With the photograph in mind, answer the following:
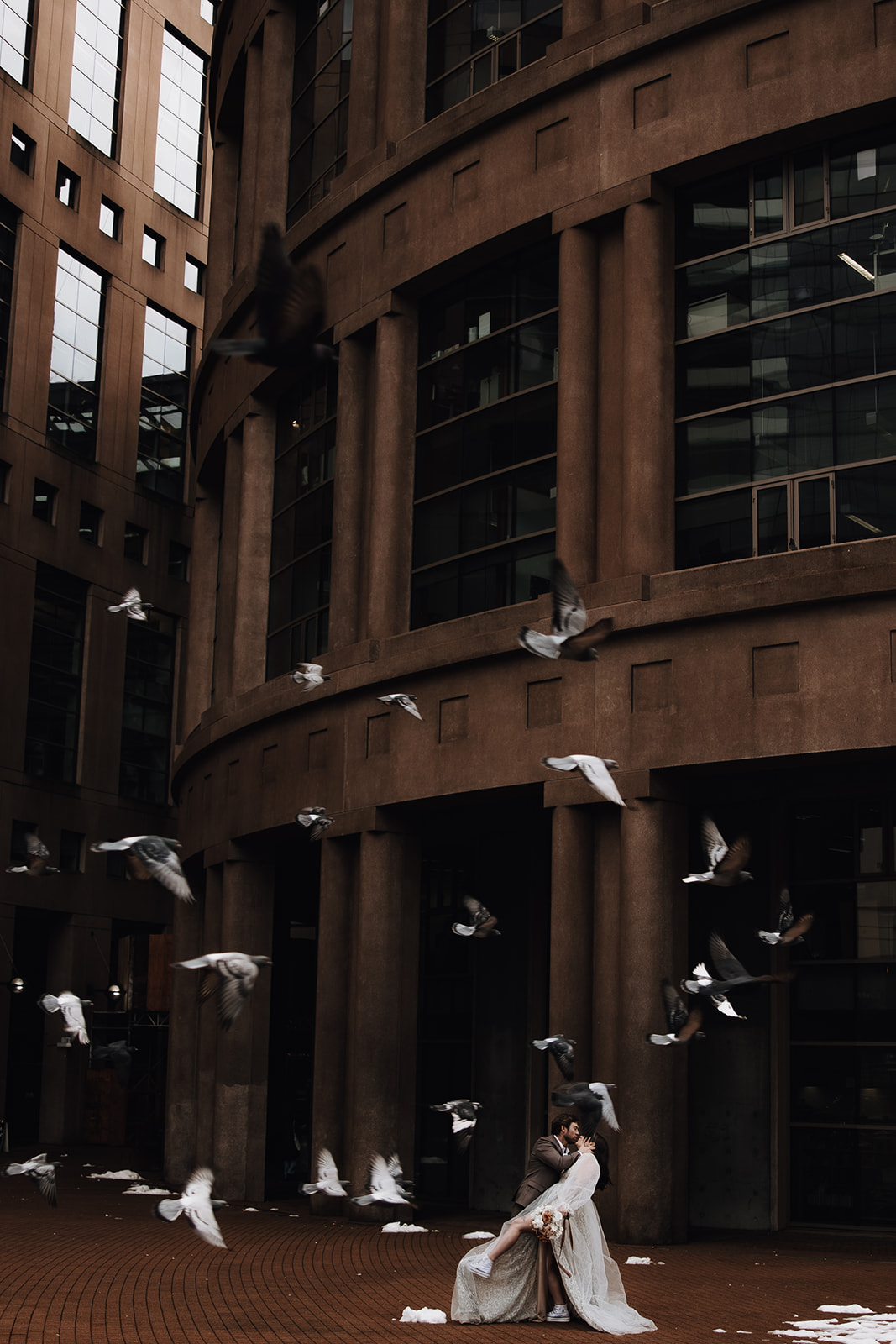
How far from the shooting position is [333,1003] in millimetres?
23297

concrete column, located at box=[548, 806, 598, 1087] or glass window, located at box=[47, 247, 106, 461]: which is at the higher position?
glass window, located at box=[47, 247, 106, 461]

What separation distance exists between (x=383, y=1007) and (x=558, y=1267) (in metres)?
9.66

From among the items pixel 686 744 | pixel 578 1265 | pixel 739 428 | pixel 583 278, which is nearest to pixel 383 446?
pixel 583 278

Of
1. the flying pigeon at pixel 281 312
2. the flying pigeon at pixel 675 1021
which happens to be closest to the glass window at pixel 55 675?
the flying pigeon at pixel 675 1021

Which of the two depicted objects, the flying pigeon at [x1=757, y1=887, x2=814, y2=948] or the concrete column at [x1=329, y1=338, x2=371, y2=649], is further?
the concrete column at [x1=329, y1=338, x2=371, y2=649]

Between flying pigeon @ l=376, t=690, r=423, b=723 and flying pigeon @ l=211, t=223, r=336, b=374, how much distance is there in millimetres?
10248

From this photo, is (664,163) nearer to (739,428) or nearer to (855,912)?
(739,428)

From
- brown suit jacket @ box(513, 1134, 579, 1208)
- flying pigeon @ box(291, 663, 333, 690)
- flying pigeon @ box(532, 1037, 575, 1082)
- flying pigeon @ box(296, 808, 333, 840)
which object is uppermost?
flying pigeon @ box(291, 663, 333, 690)

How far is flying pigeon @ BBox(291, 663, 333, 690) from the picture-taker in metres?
20.1

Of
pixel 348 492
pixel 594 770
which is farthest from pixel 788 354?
pixel 348 492

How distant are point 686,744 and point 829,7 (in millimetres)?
9201

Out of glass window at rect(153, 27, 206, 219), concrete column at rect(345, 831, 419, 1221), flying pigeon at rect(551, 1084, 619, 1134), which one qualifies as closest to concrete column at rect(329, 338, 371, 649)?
concrete column at rect(345, 831, 419, 1221)

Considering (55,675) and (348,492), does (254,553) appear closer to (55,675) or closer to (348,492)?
(348,492)

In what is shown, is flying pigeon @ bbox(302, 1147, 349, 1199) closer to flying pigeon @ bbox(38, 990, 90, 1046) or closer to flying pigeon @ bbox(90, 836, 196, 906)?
flying pigeon @ bbox(38, 990, 90, 1046)
